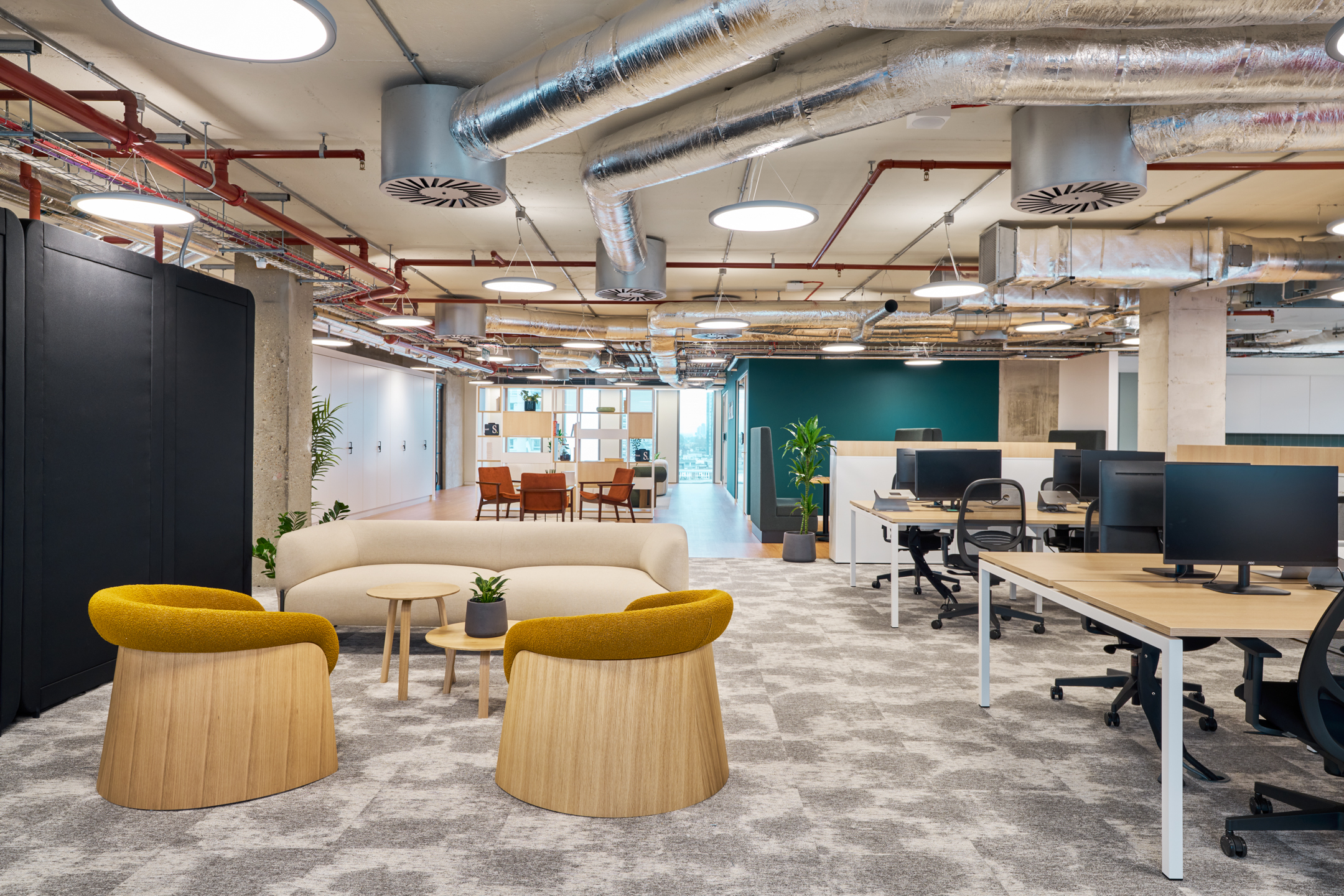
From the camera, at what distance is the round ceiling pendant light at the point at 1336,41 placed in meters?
2.37

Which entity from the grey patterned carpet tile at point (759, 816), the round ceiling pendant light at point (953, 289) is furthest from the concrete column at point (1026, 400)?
the grey patterned carpet tile at point (759, 816)

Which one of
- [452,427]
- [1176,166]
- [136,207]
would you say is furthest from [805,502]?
[452,427]

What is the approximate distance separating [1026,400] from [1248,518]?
12.8 metres

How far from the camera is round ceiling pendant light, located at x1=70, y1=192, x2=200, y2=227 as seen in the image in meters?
3.61

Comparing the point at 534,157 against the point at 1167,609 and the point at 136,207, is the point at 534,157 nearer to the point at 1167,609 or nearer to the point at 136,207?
the point at 136,207

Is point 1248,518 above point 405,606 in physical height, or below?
above

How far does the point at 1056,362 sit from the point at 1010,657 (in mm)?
12108

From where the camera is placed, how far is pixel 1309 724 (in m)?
2.20

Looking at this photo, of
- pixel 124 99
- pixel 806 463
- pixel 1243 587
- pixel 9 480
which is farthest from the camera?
pixel 806 463

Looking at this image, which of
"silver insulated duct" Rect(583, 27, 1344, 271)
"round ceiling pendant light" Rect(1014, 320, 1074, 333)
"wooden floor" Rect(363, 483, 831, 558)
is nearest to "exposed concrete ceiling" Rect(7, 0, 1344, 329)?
"silver insulated duct" Rect(583, 27, 1344, 271)

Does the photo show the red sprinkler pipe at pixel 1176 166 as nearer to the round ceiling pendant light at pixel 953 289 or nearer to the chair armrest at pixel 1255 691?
the round ceiling pendant light at pixel 953 289

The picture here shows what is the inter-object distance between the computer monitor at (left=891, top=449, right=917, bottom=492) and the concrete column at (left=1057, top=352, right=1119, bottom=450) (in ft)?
24.6

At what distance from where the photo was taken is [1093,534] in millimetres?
5184

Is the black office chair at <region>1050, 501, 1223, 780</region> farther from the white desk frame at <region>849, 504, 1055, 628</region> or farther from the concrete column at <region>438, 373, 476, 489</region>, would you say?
the concrete column at <region>438, 373, 476, 489</region>
